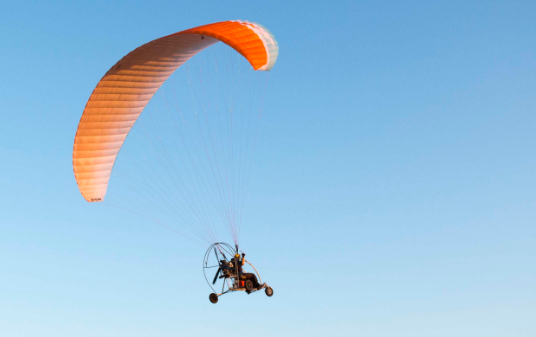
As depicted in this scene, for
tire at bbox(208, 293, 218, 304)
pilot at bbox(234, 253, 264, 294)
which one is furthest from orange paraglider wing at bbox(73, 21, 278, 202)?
pilot at bbox(234, 253, 264, 294)

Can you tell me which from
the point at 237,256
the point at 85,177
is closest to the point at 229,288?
the point at 237,256

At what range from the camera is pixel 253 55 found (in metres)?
29.1

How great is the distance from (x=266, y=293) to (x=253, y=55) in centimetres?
825

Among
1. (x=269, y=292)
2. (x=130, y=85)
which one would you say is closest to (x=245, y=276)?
(x=269, y=292)

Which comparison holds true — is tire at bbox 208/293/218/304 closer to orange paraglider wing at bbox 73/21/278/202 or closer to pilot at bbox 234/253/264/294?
pilot at bbox 234/253/264/294

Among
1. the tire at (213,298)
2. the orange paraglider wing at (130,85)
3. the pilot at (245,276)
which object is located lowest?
the tire at (213,298)

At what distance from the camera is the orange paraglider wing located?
2975 cm

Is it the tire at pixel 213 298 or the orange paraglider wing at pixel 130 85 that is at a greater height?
the orange paraglider wing at pixel 130 85

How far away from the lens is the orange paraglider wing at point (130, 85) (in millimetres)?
29750

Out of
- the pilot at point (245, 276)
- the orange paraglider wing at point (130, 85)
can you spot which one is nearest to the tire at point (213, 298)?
the pilot at point (245, 276)

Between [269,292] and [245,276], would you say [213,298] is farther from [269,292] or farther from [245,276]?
[269,292]

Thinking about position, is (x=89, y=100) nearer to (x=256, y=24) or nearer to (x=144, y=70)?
(x=144, y=70)

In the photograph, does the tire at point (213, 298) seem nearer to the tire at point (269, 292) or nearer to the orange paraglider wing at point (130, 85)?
the tire at point (269, 292)

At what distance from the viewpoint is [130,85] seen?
3319 cm
